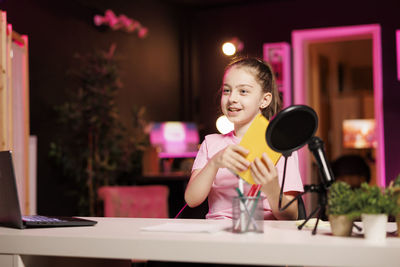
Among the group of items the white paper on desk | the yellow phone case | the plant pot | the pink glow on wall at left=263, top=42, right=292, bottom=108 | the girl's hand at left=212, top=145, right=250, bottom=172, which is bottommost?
the white paper on desk

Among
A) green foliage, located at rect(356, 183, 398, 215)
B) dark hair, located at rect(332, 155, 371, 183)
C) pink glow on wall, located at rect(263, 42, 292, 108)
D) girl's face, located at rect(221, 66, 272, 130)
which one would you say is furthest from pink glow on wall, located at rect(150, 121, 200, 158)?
green foliage, located at rect(356, 183, 398, 215)

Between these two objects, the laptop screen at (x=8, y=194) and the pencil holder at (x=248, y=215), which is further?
the laptop screen at (x=8, y=194)

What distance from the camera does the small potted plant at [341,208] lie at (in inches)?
48.3

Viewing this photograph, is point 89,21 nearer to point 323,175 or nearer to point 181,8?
point 181,8

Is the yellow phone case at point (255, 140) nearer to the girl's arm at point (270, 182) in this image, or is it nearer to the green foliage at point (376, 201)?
the girl's arm at point (270, 182)

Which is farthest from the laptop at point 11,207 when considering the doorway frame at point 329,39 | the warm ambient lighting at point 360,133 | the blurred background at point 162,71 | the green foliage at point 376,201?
the warm ambient lighting at point 360,133

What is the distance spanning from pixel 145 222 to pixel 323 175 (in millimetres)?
553

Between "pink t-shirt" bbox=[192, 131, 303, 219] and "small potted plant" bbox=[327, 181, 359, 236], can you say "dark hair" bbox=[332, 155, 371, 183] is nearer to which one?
"pink t-shirt" bbox=[192, 131, 303, 219]

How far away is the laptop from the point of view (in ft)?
4.70

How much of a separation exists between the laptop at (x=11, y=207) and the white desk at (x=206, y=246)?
0.15ft

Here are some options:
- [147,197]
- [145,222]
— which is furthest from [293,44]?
[145,222]

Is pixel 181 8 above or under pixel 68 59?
above

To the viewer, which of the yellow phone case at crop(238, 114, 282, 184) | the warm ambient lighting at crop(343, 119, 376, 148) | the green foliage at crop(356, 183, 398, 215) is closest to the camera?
the green foliage at crop(356, 183, 398, 215)

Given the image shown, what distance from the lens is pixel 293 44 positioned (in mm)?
6633
